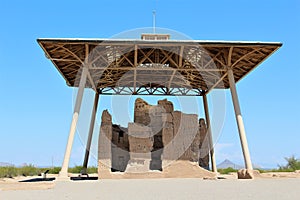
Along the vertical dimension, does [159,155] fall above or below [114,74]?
below

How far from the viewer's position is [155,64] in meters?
27.8

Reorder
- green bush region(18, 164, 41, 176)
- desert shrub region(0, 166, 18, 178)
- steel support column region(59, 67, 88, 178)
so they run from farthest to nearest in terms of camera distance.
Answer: green bush region(18, 164, 41, 176) < desert shrub region(0, 166, 18, 178) < steel support column region(59, 67, 88, 178)

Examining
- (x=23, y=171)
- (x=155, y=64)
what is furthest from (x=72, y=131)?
(x=23, y=171)

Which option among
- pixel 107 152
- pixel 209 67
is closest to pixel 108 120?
pixel 107 152

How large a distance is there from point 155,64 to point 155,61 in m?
0.72

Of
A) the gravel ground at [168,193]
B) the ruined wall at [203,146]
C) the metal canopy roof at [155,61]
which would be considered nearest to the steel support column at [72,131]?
the metal canopy roof at [155,61]

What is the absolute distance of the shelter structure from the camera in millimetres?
22328

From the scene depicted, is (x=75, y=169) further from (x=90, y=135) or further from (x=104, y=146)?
(x=104, y=146)

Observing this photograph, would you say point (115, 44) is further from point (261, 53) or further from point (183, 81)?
point (183, 81)

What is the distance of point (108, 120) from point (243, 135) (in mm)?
9421

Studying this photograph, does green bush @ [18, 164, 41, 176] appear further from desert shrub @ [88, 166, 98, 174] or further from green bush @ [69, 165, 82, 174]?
desert shrub @ [88, 166, 98, 174]

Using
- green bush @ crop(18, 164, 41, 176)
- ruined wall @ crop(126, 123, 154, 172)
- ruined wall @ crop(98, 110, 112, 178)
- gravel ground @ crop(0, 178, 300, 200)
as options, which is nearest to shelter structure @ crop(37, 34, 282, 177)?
ruined wall @ crop(98, 110, 112, 178)

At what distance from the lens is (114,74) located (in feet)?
100

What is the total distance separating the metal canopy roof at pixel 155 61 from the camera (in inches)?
881
